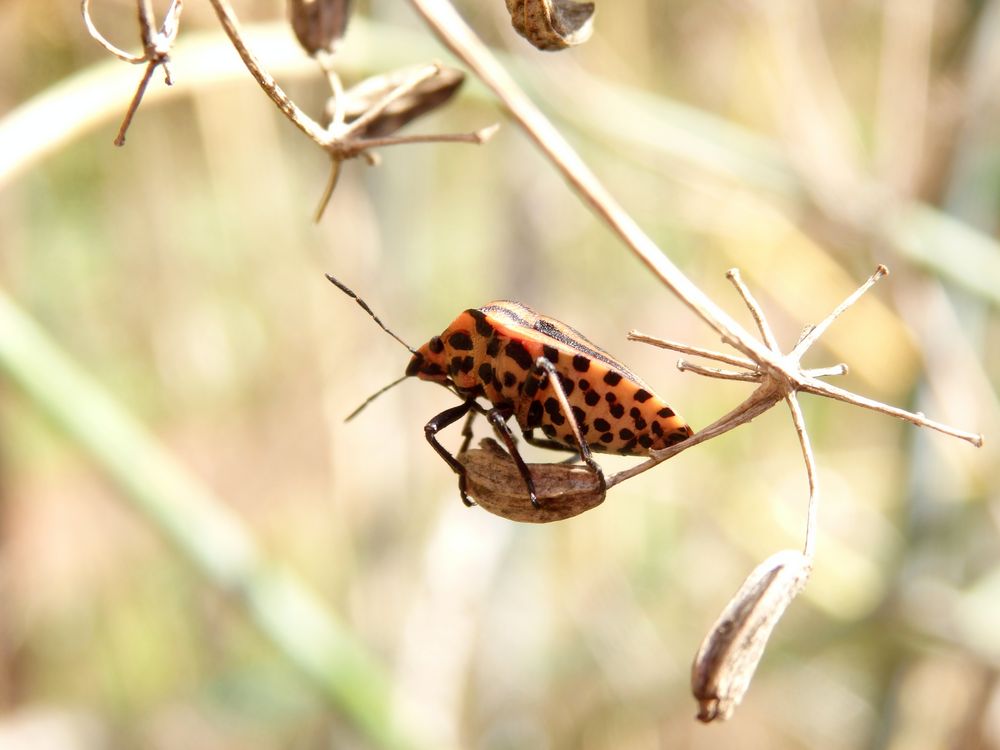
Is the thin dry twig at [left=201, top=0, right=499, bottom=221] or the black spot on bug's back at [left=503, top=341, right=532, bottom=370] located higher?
the thin dry twig at [left=201, top=0, right=499, bottom=221]

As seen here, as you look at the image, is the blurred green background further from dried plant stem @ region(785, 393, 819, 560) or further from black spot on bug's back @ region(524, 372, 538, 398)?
dried plant stem @ region(785, 393, 819, 560)

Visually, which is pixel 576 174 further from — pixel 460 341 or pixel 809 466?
pixel 460 341

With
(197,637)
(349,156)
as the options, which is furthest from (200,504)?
(197,637)

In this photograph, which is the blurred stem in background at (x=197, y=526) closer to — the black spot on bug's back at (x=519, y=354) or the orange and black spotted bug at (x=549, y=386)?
the orange and black spotted bug at (x=549, y=386)

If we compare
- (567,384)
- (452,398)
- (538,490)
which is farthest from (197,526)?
(452,398)

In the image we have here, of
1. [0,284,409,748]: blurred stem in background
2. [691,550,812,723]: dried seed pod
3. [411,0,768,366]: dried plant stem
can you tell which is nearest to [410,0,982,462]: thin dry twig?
[411,0,768,366]: dried plant stem
